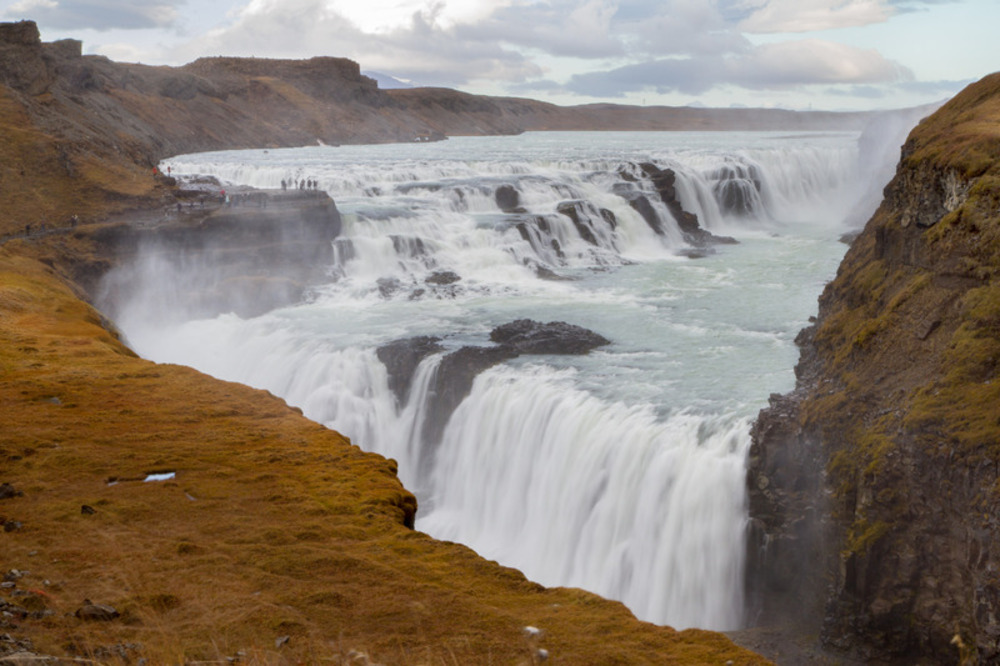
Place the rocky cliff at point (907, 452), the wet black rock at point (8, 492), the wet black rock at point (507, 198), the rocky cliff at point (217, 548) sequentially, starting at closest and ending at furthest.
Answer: the rocky cliff at point (217, 548) < the wet black rock at point (8, 492) < the rocky cliff at point (907, 452) < the wet black rock at point (507, 198)

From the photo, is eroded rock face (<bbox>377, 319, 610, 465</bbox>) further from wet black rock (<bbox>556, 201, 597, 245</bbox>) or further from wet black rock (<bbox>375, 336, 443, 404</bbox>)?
wet black rock (<bbox>556, 201, 597, 245</bbox>)

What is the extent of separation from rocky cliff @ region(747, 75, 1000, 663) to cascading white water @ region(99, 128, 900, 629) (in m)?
0.97

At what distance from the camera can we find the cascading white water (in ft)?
47.4

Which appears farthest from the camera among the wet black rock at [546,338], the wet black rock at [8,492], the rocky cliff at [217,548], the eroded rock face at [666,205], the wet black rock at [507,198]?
the eroded rock face at [666,205]

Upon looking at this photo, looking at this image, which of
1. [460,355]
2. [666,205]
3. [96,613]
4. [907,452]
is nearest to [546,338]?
[460,355]

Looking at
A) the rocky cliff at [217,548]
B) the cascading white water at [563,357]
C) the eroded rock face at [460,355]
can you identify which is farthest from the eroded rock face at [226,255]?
the rocky cliff at [217,548]

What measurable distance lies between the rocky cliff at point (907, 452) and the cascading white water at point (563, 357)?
97 cm

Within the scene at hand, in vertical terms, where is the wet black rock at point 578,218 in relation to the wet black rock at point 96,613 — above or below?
above

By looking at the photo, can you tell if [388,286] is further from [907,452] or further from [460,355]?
[907,452]

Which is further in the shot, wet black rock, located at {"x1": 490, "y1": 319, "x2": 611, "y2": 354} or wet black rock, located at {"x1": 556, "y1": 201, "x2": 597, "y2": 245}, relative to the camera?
wet black rock, located at {"x1": 556, "y1": 201, "x2": 597, "y2": 245}

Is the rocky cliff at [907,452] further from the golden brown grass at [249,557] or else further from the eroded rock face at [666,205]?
the eroded rock face at [666,205]

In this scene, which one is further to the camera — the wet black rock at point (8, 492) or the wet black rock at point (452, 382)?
the wet black rock at point (452, 382)

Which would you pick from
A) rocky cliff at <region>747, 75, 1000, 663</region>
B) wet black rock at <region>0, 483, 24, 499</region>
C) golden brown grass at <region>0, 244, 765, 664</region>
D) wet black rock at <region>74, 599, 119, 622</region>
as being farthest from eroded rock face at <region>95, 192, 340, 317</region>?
wet black rock at <region>74, 599, 119, 622</region>

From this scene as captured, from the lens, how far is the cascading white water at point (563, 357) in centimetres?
1444
